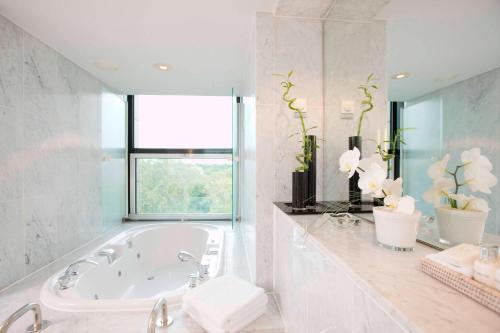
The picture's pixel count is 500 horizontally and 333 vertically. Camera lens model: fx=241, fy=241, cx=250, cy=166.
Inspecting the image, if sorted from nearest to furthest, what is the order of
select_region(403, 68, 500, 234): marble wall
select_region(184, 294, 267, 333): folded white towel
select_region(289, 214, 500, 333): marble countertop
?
1. select_region(289, 214, 500, 333): marble countertop
2. select_region(403, 68, 500, 234): marble wall
3. select_region(184, 294, 267, 333): folded white towel

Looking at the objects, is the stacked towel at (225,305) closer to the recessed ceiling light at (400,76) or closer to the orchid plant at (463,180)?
the orchid plant at (463,180)

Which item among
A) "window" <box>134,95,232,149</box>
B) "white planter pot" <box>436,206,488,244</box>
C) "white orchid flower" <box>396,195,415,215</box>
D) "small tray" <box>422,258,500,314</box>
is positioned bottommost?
"small tray" <box>422,258,500,314</box>

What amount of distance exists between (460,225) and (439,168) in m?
0.14

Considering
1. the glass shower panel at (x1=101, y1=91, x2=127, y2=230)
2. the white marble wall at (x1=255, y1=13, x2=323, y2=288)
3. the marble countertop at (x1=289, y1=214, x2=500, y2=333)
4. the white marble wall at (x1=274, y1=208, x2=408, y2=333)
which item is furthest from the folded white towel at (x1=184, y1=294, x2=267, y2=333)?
the glass shower panel at (x1=101, y1=91, x2=127, y2=230)

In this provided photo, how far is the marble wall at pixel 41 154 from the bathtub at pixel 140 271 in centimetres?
29

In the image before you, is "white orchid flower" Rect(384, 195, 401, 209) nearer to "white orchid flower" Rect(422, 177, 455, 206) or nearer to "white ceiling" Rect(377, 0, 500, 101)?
"white orchid flower" Rect(422, 177, 455, 206)

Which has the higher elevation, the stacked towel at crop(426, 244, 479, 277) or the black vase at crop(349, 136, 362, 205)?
the black vase at crop(349, 136, 362, 205)

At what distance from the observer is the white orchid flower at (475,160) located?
504 millimetres

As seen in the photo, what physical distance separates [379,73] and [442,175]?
496 mm

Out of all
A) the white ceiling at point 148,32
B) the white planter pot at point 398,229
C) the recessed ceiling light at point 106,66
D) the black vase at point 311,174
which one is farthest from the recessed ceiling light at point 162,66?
the white planter pot at point 398,229

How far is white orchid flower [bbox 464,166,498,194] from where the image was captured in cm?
50

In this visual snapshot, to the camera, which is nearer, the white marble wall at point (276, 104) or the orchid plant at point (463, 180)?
the orchid plant at point (463, 180)

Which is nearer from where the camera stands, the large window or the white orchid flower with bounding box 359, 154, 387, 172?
the white orchid flower with bounding box 359, 154, 387, 172

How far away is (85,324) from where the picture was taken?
117cm
